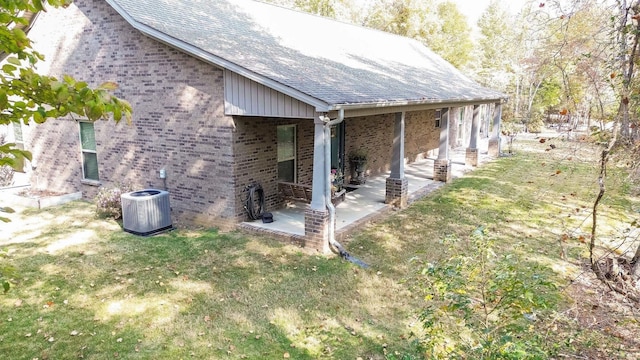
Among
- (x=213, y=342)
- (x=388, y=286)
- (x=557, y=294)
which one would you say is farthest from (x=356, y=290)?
(x=557, y=294)

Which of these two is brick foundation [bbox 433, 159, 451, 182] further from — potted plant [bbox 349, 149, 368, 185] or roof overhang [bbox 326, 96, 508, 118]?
potted plant [bbox 349, 149, 368, 185]

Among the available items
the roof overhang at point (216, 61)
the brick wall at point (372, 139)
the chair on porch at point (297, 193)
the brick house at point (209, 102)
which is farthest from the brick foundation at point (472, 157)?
the roof overhang at point (216, 61)

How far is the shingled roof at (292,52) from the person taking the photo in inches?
329

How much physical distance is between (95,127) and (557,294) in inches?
420

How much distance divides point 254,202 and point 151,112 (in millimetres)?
3109

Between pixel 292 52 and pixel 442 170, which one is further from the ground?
pixel 292 52

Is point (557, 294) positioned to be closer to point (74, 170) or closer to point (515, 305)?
point (515, 305)

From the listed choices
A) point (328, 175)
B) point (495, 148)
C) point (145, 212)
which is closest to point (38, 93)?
point (328, 175)

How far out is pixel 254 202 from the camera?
9.67m

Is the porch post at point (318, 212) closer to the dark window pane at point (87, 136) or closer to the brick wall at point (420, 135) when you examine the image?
the dark window pane at point (87, 136)

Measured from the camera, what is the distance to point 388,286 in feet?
23.3

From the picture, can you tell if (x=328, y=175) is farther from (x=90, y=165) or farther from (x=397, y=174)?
(x=90, y=165)

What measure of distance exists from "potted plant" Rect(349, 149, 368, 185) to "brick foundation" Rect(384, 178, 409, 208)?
8.18 ft

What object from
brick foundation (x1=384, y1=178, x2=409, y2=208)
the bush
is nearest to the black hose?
the bush
